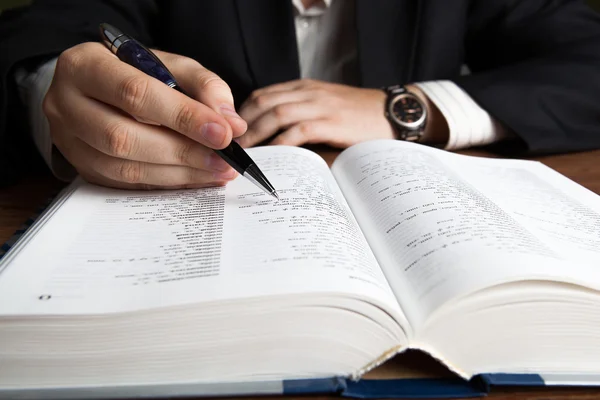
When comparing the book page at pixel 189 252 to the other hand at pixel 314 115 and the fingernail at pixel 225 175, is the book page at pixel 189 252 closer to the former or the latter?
the fingernail at pixel 225 175

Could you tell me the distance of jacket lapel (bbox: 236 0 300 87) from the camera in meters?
0.94

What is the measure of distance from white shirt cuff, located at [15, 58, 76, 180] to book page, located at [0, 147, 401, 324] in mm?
143

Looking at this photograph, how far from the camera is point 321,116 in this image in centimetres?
74

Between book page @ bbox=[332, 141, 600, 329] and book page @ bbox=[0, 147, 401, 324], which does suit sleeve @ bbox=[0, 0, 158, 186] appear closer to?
book page @ bbox=[0, 147, 401, 324]

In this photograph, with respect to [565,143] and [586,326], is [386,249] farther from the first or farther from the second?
[565,143]

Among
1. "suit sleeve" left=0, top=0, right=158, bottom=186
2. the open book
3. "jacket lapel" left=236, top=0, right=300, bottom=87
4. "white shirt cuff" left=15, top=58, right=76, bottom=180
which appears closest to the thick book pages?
the open book

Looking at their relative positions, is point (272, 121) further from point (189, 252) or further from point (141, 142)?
point (189, 252)

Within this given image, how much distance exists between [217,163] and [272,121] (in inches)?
9.3

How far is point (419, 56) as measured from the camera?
1.03 meters

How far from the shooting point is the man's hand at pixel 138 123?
1.50 ft

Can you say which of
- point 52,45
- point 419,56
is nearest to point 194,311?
point 52,45

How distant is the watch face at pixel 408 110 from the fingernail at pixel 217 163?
1.25 ft

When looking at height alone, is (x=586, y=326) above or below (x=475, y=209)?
below

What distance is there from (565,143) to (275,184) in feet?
1.69
